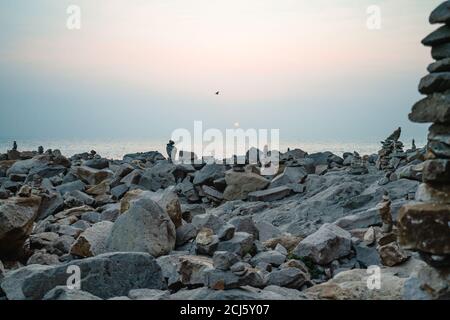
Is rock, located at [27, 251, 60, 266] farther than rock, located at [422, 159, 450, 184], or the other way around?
rock, located at [27, 251, 60, 266]

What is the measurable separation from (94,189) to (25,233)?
448 inches

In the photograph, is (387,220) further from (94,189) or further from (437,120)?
(94,189)

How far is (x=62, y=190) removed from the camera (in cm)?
2222

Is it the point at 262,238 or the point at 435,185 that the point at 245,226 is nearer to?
the point at 262,238

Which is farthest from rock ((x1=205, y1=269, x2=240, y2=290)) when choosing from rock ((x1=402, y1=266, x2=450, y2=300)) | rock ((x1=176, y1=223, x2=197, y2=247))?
rock ((x1=176, y1=223, x2=197, y2=247))

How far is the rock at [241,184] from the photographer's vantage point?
20.5m

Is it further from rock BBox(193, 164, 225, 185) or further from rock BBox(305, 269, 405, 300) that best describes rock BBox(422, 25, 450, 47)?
rock BBox(193, 164, 225, 185)

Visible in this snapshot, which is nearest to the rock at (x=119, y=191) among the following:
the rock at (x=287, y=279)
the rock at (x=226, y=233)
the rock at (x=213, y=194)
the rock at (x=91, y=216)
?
the rock at (x=213, y=194)

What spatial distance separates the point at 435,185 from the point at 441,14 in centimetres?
198

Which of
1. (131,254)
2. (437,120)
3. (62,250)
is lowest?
(62,250)

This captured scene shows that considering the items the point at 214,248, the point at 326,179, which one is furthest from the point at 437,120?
the point at 326,179

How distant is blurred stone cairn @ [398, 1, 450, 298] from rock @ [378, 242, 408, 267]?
10.1 feet

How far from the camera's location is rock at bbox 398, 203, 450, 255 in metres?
5.66

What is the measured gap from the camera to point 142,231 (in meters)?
10.3
